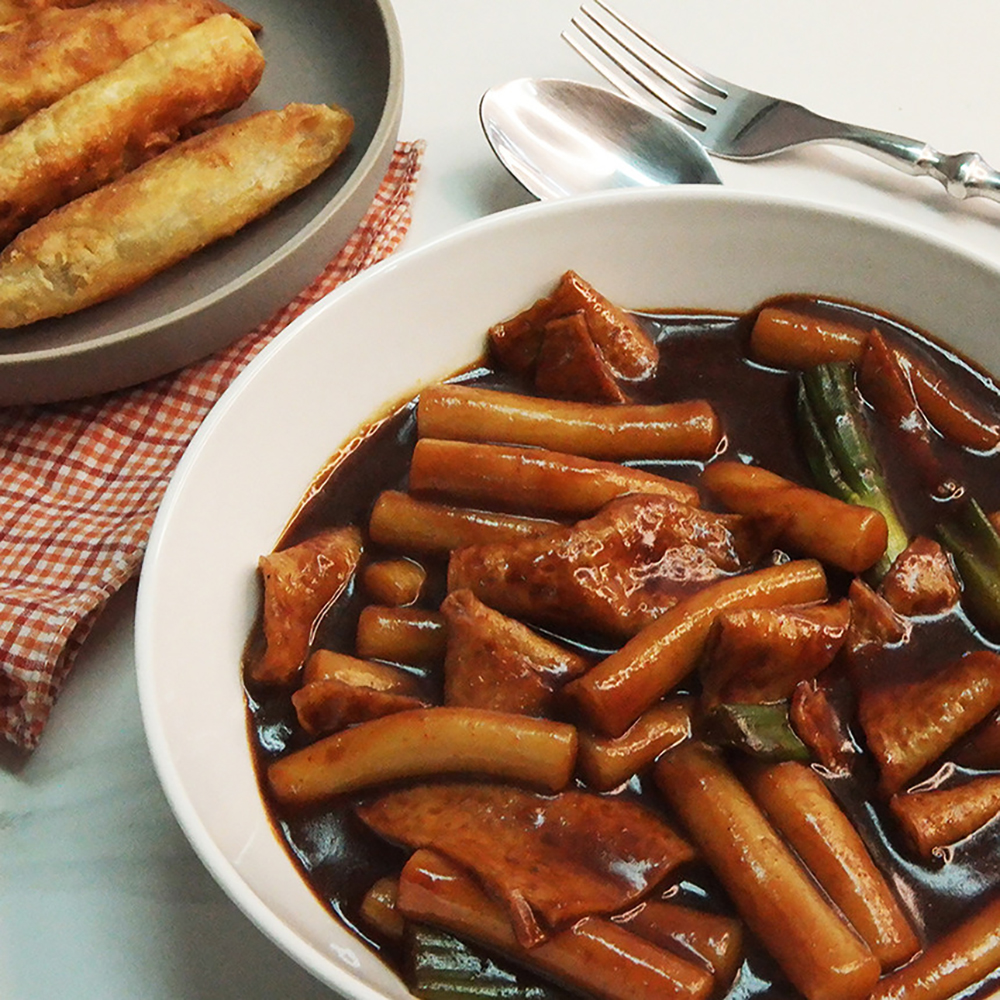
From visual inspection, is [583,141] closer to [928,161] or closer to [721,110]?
[721,110]

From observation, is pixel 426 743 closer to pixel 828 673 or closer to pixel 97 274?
pixel 828 673

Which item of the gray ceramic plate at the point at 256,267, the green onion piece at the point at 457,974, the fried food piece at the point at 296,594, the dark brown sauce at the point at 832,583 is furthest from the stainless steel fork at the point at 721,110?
the green onion piece at the point at 457,974

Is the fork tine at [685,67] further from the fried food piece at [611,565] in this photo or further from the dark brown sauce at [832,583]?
the fried food piece at [611,565]

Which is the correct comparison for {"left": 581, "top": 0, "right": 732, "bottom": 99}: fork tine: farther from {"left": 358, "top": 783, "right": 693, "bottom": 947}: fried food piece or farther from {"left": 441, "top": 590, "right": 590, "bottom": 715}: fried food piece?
{"left": 358, "top": 783, "right": 693, "bottom": 947}: fried food piece

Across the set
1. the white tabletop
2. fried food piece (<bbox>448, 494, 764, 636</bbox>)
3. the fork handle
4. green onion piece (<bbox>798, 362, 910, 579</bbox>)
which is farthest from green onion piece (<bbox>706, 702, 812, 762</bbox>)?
the fork handle

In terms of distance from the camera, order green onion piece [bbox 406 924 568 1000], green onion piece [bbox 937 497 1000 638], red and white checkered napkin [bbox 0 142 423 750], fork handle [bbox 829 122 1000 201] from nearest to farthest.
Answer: green onion piece [bbox 406 924 568 1000]
green onion piece [bbox 937 497 1000 638]
red and white checkered napkin [bbox 0 142 423 750]
fork handle [bbox 829 122 1000 201]

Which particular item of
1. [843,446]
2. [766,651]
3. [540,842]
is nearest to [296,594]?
[540,842]
